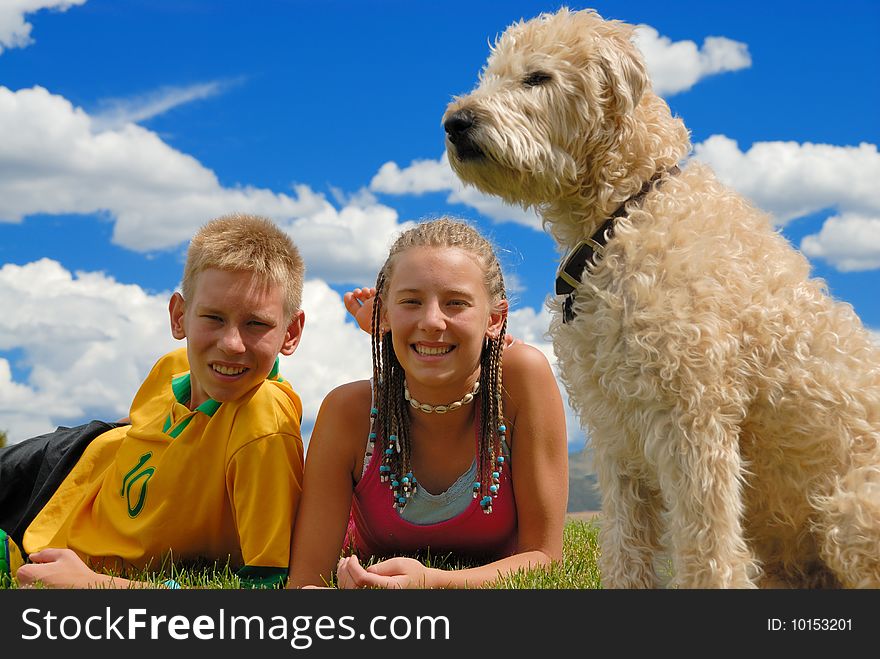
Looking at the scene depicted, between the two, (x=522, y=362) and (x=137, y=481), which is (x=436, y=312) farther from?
(x=137, y=481)

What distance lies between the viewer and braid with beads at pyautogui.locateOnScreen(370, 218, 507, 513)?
5793mm

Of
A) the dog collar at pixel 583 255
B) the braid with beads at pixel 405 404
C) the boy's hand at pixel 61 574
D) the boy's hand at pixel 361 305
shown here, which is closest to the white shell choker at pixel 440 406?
the braid with beads at pixel 405 404

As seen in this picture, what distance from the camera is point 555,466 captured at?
5824mm

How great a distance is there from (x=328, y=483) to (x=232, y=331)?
116 cm

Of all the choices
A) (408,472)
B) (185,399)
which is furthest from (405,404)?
(185,399)

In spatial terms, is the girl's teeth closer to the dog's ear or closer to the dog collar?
the dog collar

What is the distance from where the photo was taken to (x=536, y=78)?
441 cm

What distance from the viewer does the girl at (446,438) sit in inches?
216

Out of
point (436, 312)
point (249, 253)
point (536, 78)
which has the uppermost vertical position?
point (536, 78)

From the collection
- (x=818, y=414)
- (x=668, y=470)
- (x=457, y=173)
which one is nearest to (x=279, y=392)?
(x=457, y=173)

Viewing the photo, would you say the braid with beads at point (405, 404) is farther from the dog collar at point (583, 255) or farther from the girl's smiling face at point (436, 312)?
the dog collar at point (583, 255)

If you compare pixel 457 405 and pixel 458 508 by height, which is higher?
pixel 457 405
